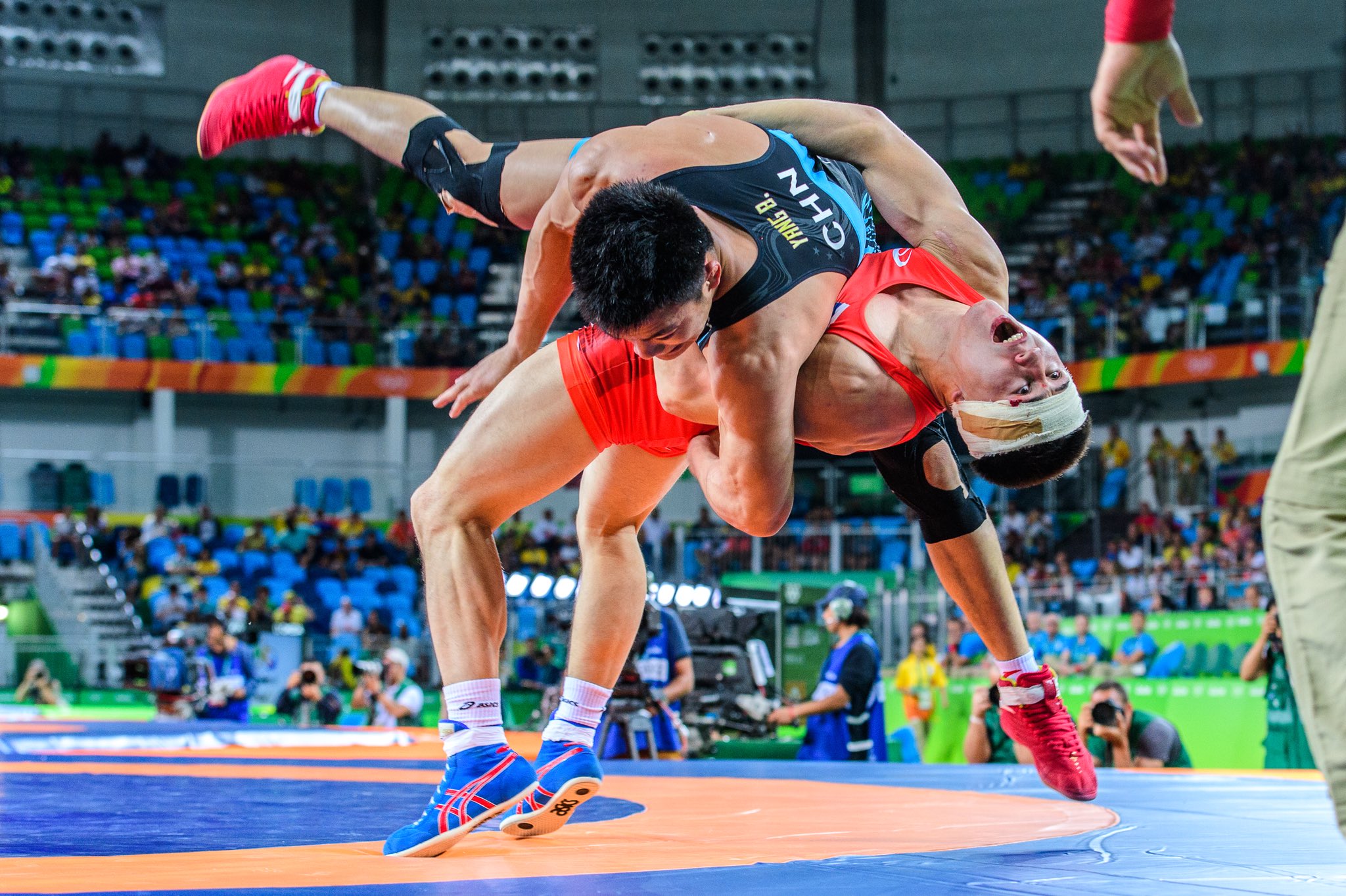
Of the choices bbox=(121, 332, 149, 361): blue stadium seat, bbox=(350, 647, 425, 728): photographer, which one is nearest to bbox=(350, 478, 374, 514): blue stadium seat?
bbox=(121, 332, 149, 361): blue stadium seat

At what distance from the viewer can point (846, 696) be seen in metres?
6.73

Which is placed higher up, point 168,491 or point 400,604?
point 168,491

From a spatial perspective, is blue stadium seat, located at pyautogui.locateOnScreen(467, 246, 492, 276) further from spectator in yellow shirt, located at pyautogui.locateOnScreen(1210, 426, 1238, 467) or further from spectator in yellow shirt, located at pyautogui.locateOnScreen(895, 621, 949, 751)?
spectator in yellow shirt, located at pyautogui.locateOnScreen(895, 621, 949, 751)

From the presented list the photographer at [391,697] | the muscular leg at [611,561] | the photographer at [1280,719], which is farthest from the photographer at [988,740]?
the photographer at [391,697]

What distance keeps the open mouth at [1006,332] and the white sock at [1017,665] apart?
41.4 inches

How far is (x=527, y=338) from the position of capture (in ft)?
10.3

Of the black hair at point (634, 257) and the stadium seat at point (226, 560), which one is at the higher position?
the black hair at point (634, 257)

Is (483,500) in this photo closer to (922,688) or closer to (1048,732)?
(1048,732)

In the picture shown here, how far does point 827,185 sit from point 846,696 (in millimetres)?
4194

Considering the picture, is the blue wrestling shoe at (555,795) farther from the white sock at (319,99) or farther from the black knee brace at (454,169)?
the white sock at (319,99)

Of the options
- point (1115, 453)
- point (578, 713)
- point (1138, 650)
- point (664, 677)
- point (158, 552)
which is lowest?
point (158, 552)

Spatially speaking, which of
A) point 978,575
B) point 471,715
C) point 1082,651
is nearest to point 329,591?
point 1082,651

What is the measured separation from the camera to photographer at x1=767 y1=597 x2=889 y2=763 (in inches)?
266

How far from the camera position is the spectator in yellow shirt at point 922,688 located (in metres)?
8.63
